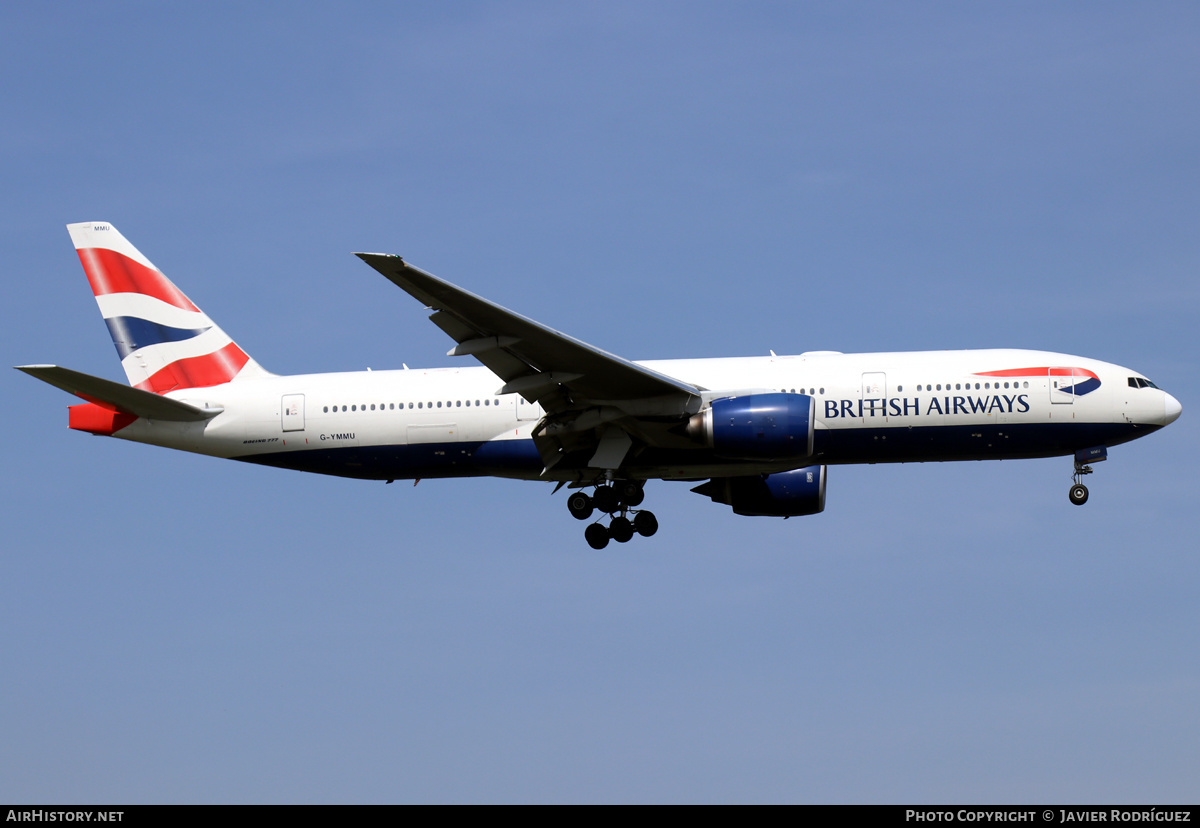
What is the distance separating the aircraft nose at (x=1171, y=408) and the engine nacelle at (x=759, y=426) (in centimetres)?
850

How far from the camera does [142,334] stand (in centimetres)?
3512

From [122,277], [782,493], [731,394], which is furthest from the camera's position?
[122,277]

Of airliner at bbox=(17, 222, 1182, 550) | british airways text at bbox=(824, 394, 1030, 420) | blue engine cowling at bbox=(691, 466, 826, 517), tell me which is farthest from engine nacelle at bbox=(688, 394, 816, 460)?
blue engine cowling at bbox=(691, 466, 826, 517)

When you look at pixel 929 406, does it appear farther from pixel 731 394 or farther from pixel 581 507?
pixel 581 507

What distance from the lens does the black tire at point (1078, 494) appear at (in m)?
31.1

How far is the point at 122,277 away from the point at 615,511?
586 inches

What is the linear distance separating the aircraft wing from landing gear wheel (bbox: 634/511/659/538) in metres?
3.67

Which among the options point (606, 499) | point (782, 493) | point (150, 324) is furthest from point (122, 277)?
point (782, 493)

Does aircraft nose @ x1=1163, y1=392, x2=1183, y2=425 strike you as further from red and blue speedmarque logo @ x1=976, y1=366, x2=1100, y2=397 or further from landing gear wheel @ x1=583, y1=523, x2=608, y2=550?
landing gear wheel @ x1=583, y1=523, x2=608, y2=550
